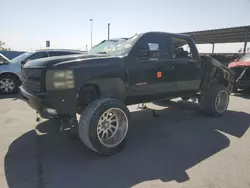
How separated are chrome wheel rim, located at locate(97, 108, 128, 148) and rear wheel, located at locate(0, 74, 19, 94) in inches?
275

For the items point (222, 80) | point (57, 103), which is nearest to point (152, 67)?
point (57, 103)

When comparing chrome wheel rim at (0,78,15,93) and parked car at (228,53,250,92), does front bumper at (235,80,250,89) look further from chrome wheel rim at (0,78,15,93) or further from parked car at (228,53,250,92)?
chrome wheel rim at (0,78,15,93)

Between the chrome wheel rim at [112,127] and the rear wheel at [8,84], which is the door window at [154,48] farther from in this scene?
the rear wheel at [8,84]

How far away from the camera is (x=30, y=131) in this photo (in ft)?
17.2

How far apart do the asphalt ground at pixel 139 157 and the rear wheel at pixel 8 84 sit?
12.8 ft

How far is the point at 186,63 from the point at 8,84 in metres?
7.09

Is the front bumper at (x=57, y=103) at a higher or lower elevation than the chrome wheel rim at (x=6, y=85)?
higher

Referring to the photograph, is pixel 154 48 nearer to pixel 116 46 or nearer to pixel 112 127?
pixel 116 46

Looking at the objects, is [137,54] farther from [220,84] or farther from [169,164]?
[220,84]

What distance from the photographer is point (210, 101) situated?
6656 mm

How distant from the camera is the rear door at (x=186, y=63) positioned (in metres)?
5.74

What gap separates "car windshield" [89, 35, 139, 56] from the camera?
5.01 meters

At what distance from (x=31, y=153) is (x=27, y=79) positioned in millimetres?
1263

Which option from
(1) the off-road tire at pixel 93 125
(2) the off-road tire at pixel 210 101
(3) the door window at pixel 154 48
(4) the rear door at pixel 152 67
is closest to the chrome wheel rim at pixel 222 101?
(2) the off-road tire at pixel 210 101
